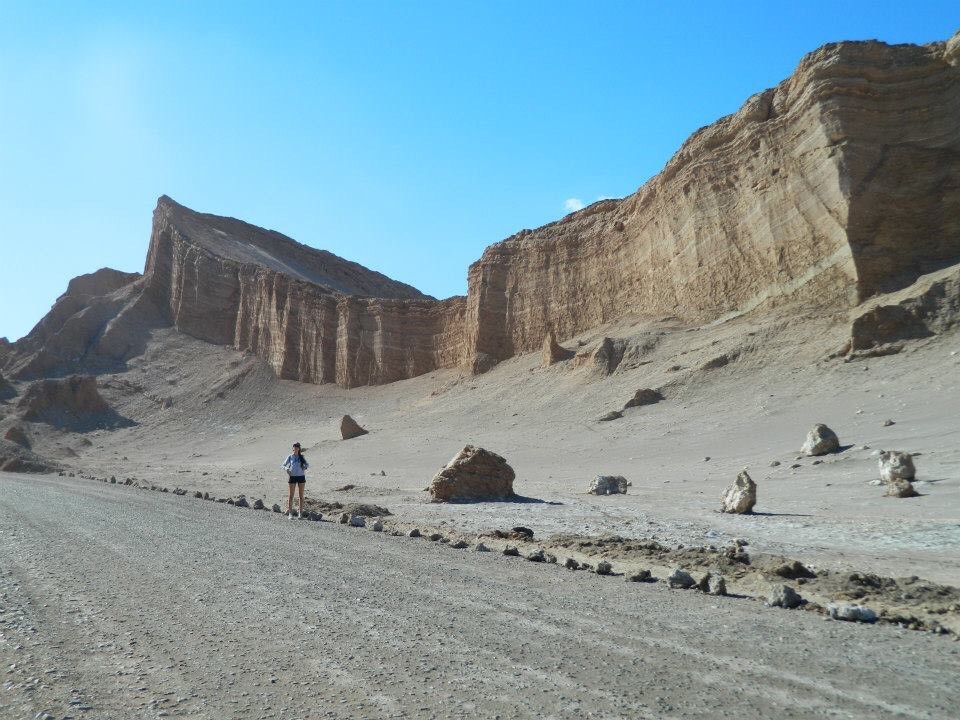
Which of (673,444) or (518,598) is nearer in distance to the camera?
(518,598)

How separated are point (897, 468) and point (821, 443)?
4169mm

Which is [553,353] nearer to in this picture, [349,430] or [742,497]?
[349,430]

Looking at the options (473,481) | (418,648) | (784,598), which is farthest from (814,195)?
(418,648)

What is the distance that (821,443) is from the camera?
14.2m

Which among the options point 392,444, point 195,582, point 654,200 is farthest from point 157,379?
point 195,582

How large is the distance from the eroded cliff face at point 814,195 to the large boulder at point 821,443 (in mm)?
13646

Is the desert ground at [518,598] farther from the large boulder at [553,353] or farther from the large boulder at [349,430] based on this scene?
the large boulder at [349,430]

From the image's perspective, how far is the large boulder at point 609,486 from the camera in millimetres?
13586

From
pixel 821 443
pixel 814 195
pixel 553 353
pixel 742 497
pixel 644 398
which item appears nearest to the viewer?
pixel 742 497

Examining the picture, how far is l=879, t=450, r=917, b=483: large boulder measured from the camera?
33.1 ft

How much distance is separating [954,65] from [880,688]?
32302mm

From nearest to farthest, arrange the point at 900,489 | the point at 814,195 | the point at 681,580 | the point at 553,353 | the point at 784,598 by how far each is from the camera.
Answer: the point at 784,598 < the point at 681,580 < the point at 900,489 < the point at 814,195 < the point at 553,353

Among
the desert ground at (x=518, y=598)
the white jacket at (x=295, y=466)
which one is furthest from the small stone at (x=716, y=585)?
the white jacket at (x=295, y=466)

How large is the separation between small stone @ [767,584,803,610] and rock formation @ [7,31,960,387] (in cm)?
2065
